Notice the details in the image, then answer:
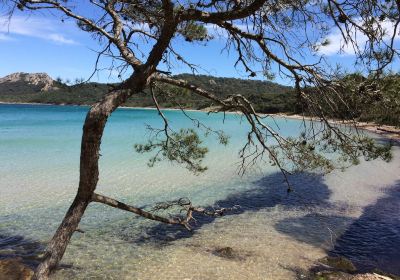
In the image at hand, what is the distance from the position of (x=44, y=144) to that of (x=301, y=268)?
22.4 metres

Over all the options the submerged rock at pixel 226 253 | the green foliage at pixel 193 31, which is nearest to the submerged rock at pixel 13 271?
the submerged rock at pixel 226 253

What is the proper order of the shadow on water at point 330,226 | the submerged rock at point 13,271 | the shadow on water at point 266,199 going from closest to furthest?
the submerged rock at point 13,271 → the shadow on water at point 330,226 → the shadow on water at point 266,199

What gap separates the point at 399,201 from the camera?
12375 millimetres

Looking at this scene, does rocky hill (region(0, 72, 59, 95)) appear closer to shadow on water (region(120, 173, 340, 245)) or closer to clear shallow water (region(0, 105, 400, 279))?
clear shallow water (region(0, 105, 400, 279))

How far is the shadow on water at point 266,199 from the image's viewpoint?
28.2ft

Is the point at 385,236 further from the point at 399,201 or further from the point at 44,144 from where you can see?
the point at 44,144

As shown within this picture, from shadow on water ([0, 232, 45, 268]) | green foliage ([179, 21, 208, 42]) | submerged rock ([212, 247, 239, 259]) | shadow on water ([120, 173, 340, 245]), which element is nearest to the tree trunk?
green foliage ([179, 21, 208, 42])

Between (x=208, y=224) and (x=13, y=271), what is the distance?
14.9 ft

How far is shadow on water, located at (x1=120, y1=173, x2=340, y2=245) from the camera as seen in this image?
859 centimetres

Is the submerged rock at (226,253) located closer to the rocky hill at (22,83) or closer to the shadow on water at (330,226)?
the shadow on water at (330,226)

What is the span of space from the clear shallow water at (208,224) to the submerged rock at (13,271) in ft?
2.05

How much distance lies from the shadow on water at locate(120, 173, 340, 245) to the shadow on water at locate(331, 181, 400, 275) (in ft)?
3.30

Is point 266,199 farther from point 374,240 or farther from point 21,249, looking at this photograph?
point 21,249

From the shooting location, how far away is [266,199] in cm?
1230
